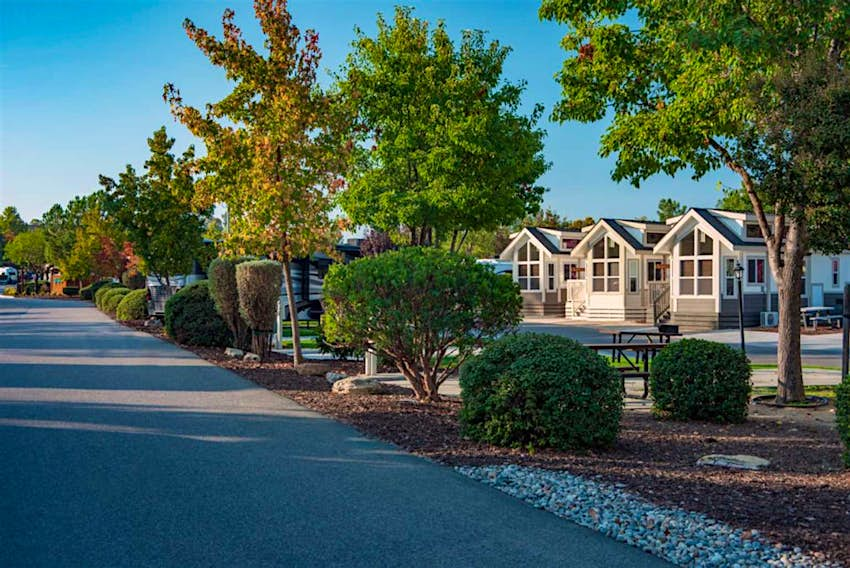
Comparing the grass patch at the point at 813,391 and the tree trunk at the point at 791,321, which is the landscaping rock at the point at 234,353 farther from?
the tree trunk at the point at 791,321

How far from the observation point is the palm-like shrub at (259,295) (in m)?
16.2

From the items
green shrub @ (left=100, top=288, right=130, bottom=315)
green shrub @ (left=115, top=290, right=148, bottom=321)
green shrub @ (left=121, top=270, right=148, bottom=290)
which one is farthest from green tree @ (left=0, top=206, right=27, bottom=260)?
→ green shrub @ (left=115, top=290, right=148, bottom=321)

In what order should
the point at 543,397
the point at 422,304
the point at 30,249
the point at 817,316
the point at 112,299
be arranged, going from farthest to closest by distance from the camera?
the point at 30,249 < the point at 112,299 < the point at 817,316 < the point at 422,304 < the point at 543,397

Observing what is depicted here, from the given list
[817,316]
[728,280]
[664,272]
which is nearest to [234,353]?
[728,280]

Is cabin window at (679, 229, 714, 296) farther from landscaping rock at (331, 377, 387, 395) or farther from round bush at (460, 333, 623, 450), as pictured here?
round bush at (460, 333, 623, 450)

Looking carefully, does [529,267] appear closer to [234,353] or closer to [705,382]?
[234,353]

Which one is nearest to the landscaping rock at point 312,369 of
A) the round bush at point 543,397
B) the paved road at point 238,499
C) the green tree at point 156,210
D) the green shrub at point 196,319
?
the paved road at point 238,499

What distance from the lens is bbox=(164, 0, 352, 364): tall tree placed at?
14.5 m

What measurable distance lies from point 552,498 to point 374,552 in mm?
1631

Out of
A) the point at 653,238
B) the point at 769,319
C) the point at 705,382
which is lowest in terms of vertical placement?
the point at 705,382

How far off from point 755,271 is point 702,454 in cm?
2355

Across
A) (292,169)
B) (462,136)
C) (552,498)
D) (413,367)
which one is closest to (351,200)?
(462,136)

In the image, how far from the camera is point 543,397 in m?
7.35

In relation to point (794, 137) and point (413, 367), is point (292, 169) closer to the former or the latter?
point (413, 367)
